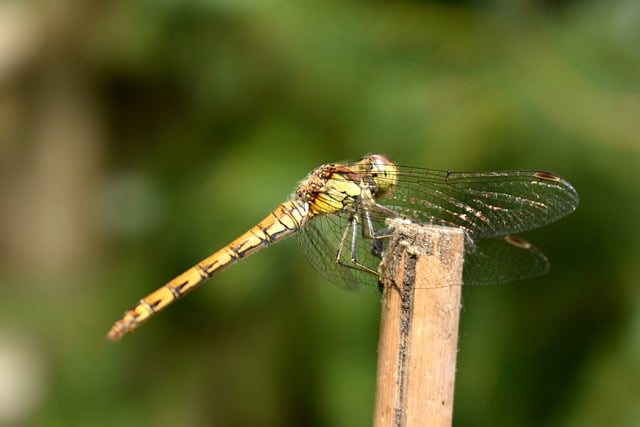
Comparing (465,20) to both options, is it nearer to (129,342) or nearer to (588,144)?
(588,144)

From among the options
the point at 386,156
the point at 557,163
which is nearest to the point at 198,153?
the point at 386,156

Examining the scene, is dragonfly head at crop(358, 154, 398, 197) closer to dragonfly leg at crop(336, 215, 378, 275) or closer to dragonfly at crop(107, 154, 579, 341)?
dragonfly at crop(107, 154, 579, 341)

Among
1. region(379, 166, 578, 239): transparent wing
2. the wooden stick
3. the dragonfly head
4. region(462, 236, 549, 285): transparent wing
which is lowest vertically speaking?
the wooden stick

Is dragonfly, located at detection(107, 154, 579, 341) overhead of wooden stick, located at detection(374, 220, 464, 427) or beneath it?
overhead

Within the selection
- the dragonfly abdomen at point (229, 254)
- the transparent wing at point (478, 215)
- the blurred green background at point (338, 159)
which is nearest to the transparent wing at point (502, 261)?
the transparent wing at point (478, 215)

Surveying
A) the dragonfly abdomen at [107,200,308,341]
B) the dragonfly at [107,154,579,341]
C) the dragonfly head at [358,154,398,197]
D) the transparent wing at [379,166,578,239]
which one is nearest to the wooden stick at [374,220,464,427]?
the dragonfly at [107,154,579,341]

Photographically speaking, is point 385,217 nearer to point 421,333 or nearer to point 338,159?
point 338,159

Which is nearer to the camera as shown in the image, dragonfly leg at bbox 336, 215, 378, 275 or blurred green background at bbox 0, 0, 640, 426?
dragonfly leg at bbox 336, 215, 378, 275

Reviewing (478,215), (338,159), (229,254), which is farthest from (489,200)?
(229,254)
